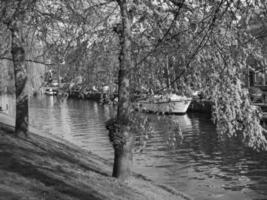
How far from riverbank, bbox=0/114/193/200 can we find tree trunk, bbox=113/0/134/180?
57 centimetres

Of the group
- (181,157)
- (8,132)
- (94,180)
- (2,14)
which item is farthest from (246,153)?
(2,14)

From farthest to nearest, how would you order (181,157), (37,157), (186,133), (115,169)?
(186,133) → (181,157) → (37,157) → (115,169)

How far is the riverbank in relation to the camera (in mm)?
8664

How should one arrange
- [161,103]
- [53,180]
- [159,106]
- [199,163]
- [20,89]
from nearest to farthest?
[53,180], [161,103], [159,106], [20,89], [199,163]

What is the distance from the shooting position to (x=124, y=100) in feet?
34.9

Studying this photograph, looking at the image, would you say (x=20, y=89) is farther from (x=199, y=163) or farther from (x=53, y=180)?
(x=199, y=163)

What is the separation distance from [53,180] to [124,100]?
7.94 feet

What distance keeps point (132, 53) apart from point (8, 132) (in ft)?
23.0

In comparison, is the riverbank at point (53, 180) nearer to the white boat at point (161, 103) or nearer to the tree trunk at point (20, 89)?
the tree trunk at point (20, 89)

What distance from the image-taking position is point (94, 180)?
10.7 m

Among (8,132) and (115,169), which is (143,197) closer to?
(115,169)

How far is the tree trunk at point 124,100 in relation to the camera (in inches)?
410

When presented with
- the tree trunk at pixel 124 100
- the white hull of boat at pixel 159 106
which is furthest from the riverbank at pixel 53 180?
the white hull of boat at pixel 159 106

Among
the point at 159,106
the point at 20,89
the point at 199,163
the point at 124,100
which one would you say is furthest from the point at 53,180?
the point at 199,163
